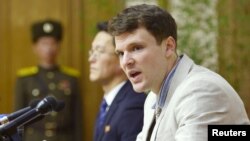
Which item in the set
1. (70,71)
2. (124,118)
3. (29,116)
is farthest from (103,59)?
(70,71)

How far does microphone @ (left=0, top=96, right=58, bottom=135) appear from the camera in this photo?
7.07ft

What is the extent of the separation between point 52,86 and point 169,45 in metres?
3.16

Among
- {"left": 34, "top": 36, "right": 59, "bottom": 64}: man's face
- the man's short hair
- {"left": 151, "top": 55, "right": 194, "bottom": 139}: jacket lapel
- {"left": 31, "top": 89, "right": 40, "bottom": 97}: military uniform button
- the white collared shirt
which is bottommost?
{"left": 31, "top": 89, "right": 40, "bottom": 97}: military uniform button

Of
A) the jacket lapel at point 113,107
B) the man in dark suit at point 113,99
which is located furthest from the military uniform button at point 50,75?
the jacket lapel at point 113,107

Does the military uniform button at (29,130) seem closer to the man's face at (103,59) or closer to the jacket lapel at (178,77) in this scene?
the man's face at (103,59)

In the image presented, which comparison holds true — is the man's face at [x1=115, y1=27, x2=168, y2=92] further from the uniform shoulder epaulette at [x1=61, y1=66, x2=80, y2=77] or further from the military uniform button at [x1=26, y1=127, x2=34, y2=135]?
the uniform shoulder epaulette at [x1=61, y1=66, x2=80, y2=77]

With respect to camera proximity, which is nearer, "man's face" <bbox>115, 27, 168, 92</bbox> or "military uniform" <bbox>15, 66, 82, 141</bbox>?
"man's face" <bbox>115, 27, 168, 92</bbox>

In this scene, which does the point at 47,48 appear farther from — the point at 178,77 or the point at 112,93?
the point at 178,77

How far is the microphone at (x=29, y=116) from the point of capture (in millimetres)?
2154

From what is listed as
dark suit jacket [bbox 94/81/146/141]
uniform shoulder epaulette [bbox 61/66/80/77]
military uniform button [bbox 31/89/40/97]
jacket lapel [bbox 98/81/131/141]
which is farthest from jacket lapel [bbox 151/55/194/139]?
uniform shoulder epaulette [bbox 61/66/80/77]

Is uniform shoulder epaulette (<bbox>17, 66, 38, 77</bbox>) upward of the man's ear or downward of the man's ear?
downward

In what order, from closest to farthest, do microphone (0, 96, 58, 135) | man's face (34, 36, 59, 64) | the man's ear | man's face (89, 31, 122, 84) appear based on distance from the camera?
1. microphone (0, 96, 58, 135)
2. the man's ear
3. man's face (89, 31, 122, 84)
4. man's face (34, 36, 59, 64)

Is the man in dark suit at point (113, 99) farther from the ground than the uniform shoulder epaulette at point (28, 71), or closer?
farther from the ground

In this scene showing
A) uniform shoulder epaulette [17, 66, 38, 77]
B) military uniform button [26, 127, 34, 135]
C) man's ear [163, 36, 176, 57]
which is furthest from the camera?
uniform shoulder epaulette [17, 66, 38, 77]
